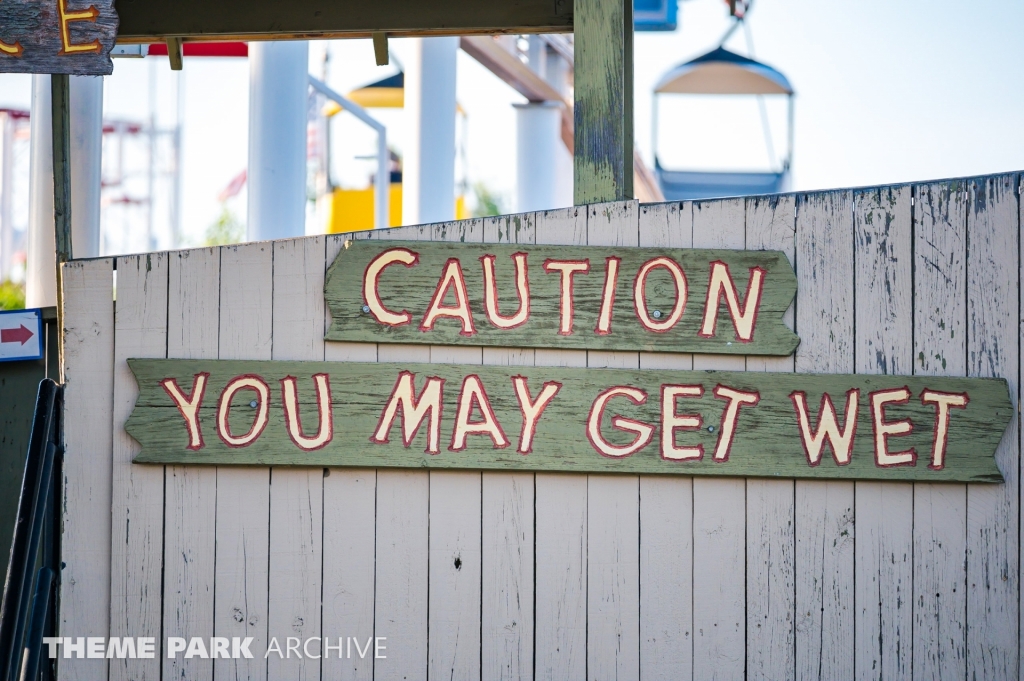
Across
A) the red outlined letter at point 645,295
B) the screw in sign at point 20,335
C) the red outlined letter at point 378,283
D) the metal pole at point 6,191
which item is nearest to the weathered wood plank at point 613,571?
the red outlined letter at point 645,295

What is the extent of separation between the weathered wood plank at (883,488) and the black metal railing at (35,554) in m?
2.53

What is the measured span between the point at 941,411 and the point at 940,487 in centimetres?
25

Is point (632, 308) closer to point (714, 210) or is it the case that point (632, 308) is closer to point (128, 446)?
point (714, 210)

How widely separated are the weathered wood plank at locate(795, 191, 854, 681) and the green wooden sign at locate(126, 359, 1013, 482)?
9 cm

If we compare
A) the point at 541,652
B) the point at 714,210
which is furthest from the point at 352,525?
the point at 714,210

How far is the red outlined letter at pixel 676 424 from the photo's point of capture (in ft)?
11.8

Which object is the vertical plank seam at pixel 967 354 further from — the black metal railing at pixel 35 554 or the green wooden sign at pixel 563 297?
the black metal railing at pixel 35 554

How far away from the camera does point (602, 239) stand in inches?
145

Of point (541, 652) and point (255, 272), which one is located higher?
point (255, 272)

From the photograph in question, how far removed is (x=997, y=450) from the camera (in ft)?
11.9

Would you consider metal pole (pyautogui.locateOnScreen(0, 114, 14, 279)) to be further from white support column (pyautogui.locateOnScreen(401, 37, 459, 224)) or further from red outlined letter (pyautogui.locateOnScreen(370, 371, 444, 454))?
red outlined letter (pyautogui.locateOnScreen(370, 371, 444, 454))

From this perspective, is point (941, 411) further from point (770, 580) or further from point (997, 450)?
point (770, 580)

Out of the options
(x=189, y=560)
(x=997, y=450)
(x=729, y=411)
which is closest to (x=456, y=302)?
(x=729, y=411)

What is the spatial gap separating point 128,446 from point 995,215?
118 inches
